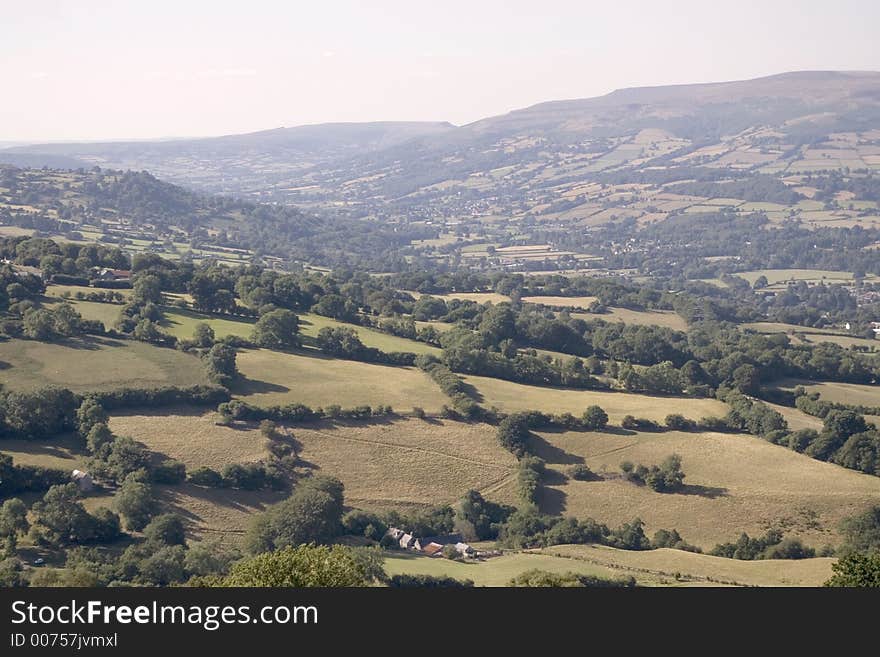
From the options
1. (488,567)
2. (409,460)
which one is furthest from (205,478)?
(488,567)

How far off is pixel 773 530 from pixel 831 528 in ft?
13.5

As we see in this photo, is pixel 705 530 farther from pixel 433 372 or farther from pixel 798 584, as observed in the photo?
pixel 433 372

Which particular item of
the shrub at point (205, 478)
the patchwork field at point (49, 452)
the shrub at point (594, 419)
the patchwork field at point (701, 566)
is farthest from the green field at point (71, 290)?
the patchwork field at point (701, 566)

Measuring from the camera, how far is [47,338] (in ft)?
230

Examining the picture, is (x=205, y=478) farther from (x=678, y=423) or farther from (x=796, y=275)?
(x=796, y=275)

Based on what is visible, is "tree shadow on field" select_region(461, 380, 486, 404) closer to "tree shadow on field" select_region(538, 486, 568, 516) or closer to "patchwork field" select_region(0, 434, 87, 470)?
"tree shadow on field" select_region(538, 486, 568, 516)

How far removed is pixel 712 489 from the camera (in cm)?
5878

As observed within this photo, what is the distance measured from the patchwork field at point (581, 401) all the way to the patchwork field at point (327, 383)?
5070 millimetres

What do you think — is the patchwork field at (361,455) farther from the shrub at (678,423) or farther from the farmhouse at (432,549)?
the shrub at (678,423)

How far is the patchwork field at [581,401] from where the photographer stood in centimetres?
6981

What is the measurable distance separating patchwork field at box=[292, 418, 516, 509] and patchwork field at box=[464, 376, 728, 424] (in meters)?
5.79

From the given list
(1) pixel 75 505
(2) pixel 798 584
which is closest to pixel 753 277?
(2) pixel 798 584

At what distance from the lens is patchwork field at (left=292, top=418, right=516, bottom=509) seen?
186 feet

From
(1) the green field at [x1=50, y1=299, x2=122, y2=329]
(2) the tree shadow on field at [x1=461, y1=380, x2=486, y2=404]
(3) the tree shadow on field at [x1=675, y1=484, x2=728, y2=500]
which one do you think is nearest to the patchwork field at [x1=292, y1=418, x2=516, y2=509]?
(2) the tree shadow on field at [x1=461, y1=380, x2=486, y2=404]
